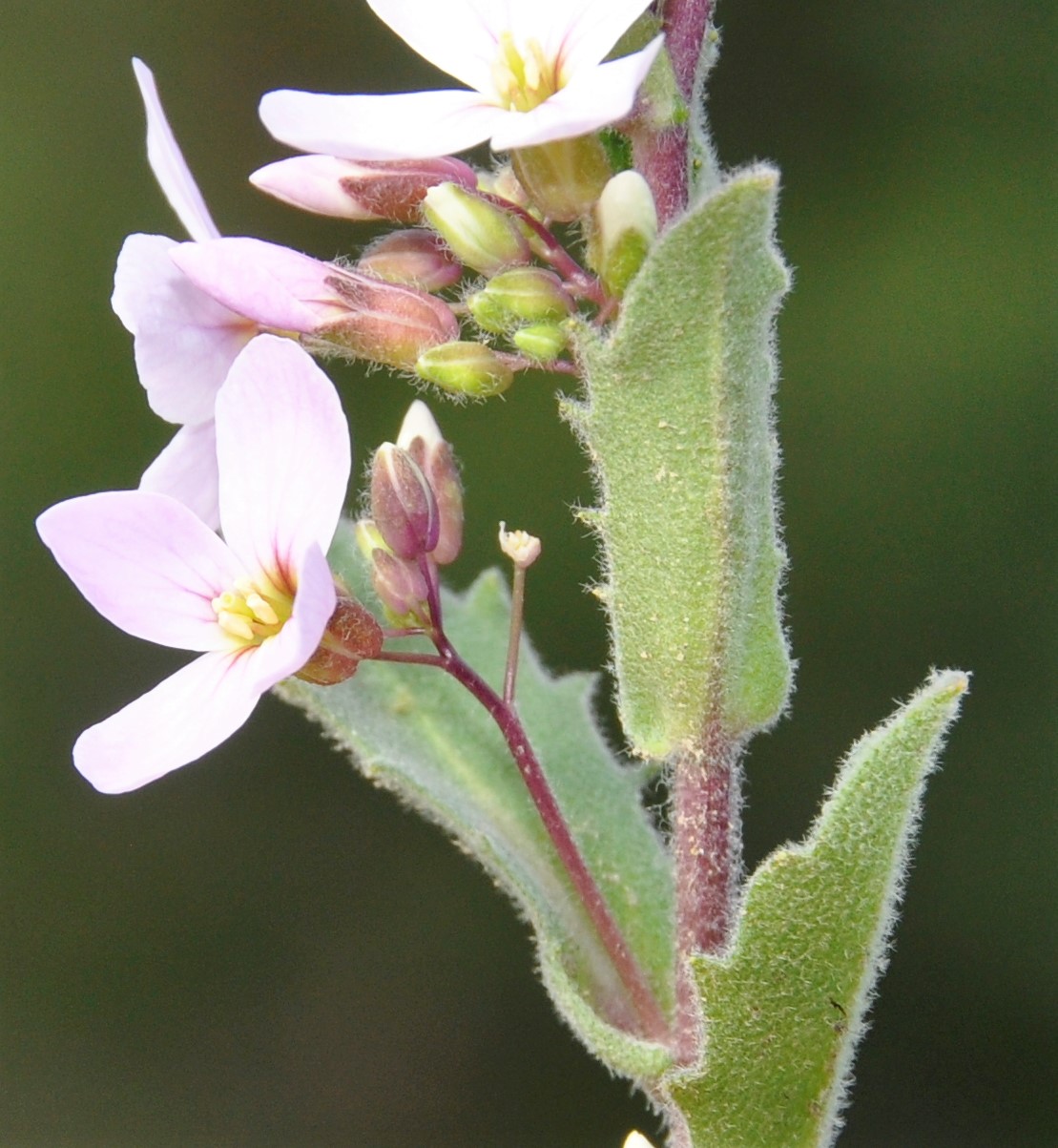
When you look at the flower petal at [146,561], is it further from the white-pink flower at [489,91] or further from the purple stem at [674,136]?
the purple stem at [674,136]

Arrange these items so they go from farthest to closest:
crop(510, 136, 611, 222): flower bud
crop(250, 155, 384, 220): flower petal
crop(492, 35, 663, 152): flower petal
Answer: crop(250, 155, 384, 220): flower petal → crop(510, 136, 611, 222): flower bud → crop(492, 35, 663, 152): flower petal

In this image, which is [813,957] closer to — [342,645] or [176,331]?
[342,645]

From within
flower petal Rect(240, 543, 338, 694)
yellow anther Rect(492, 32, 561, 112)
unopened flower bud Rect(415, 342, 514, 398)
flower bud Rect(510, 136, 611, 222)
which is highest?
yellow anther Rect(492, 32, 561, 112)

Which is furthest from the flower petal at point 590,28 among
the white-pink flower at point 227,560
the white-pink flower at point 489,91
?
the white-pink flower at point 227,560

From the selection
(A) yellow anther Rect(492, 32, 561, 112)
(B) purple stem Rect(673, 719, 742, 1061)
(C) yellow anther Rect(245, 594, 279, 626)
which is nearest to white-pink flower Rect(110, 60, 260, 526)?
(C) yellow anther Rect(245, 594, 279, 626)

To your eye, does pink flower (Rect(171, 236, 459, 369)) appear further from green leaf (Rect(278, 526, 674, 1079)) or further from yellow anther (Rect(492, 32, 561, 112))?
green leaf (Rect(278, 526, 674, 1079))

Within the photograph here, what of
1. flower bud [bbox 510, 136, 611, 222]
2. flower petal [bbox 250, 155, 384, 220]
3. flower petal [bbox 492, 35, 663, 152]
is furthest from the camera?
flower petal [bbox 250, 155, 384, 220]

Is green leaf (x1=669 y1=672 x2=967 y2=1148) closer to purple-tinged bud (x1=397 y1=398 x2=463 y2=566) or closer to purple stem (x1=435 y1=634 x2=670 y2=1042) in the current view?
purple stem (x1=435 y1=634 x2=670 y2=1042)

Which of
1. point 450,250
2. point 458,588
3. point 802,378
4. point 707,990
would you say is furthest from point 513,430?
point 707,990

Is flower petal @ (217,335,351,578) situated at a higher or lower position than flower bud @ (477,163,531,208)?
lower

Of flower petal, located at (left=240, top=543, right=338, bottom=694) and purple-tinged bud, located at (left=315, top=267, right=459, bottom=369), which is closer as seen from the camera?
flower petal, located at (left=240, top=543, right=338, bottom=694)
